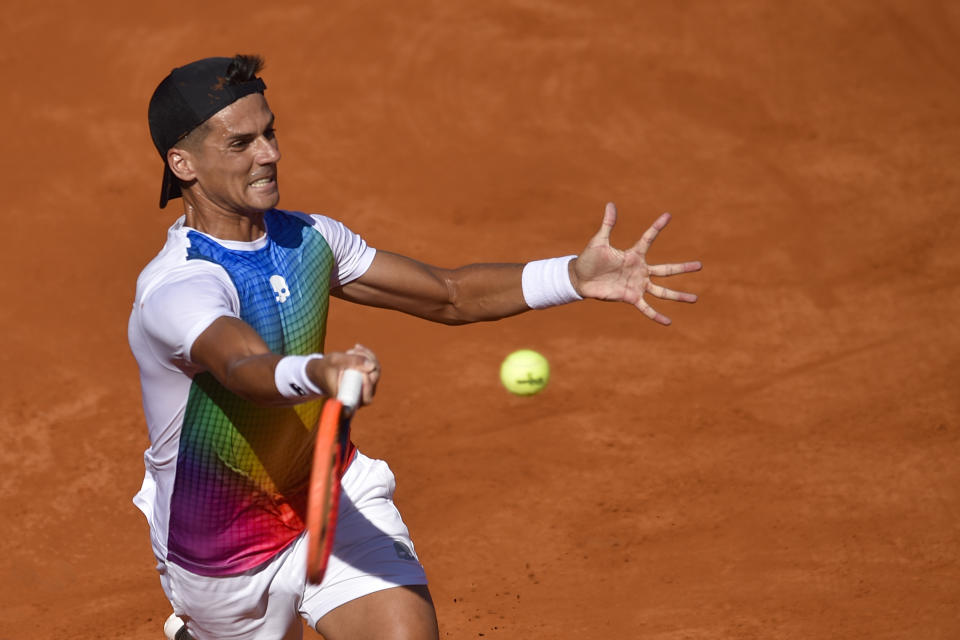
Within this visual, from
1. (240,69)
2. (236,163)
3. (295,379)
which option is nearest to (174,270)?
(236,163)

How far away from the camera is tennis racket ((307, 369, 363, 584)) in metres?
3.08

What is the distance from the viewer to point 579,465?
24.0 feet

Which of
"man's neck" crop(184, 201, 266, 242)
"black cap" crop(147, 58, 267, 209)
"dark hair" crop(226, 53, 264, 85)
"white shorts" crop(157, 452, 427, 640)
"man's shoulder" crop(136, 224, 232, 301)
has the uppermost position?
"dark hair" crop(226, 53, 264, 85)

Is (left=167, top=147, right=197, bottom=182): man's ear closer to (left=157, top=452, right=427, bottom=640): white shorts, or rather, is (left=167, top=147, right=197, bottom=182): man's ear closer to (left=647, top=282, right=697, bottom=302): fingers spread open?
(left=157, top=452, right=427, bottom=640): white shorts

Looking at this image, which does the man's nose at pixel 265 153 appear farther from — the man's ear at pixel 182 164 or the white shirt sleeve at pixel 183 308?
the white shirt sleeve at pixel 183 308

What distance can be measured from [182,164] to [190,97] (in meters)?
0.23

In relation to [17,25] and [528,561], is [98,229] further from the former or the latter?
[528,561]

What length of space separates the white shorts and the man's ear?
1.29 m

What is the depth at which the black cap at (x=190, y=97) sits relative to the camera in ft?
13.5

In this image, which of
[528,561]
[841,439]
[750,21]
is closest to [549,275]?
[528,561]

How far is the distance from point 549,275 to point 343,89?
7166mm

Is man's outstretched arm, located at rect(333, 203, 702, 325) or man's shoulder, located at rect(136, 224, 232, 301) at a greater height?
man's shoulder, located at rect(136, 224, 232, 301)

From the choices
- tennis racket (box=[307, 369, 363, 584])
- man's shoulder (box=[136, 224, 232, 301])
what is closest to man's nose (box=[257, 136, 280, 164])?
man's shoulder (box=[136, 224, 232, 301])

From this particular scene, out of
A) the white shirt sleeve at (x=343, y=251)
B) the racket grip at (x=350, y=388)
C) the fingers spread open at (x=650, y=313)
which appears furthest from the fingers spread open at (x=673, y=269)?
the racket grip at (x=350, y=388)
